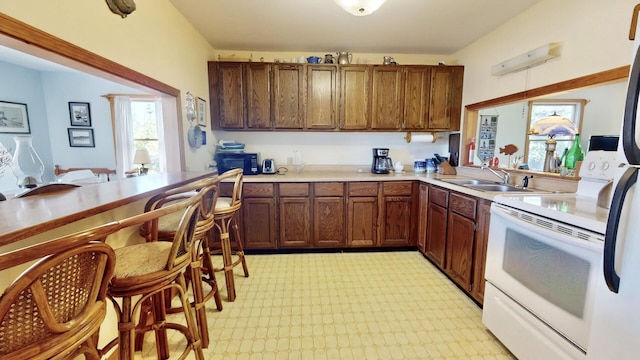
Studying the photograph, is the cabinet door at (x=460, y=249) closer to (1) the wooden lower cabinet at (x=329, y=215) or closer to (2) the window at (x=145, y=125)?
(1) the wooden lower cabinet at (x=329, y=215)

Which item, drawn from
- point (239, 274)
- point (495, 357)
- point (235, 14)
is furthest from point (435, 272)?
point (235, 14)

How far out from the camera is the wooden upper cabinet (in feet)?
10.6

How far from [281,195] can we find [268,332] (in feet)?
4.80

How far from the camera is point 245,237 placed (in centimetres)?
298

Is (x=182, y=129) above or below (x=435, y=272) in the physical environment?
above

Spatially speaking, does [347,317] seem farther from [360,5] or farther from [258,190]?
[360,5]

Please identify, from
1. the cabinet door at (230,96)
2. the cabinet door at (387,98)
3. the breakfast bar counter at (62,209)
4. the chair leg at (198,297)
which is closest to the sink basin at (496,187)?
the cabinet door at (387,98)

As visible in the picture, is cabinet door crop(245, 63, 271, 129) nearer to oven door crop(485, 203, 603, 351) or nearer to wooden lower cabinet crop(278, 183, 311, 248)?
wooden lower cabinet crop(278, 183, 311, 248)

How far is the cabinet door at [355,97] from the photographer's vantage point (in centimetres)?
316

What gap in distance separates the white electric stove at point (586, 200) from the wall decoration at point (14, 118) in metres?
6.29

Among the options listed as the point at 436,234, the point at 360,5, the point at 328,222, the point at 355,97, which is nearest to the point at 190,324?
the point at 328,222

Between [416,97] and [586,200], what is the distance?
2048 millimetres

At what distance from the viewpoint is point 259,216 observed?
297 cm

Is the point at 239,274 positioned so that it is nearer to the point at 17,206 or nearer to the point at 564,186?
the point at 17,206
